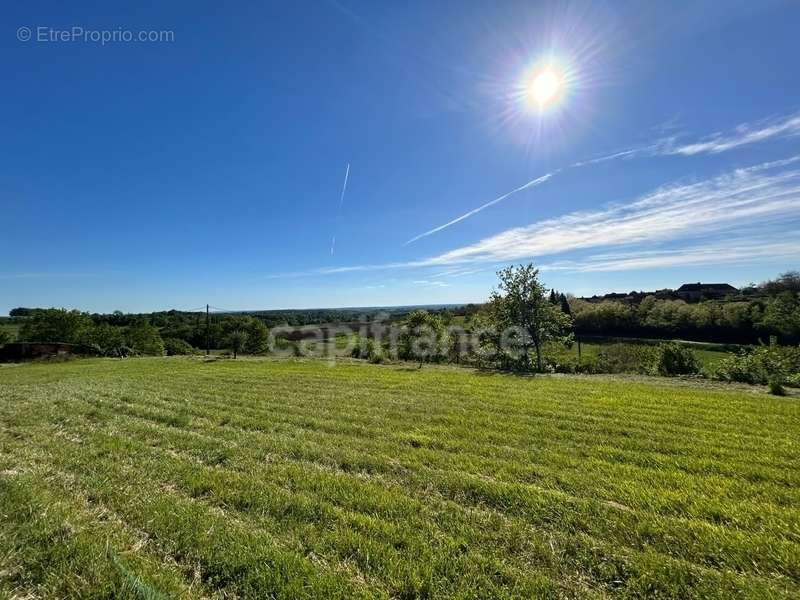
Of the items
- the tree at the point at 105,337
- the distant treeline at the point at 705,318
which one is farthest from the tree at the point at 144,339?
the distant treeline at the point at 705,318

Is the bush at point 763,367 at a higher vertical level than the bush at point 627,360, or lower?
higher

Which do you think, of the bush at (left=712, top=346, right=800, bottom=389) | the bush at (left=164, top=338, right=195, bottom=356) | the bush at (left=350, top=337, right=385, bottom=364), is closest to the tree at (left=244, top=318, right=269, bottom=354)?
the bush at (left=164, top=338, right=195, bottom=356)

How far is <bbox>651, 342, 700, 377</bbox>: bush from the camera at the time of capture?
621 inches

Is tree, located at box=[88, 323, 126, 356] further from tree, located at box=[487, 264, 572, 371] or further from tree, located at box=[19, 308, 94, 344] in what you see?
tree, located at box=[487, 264, 572, 371]

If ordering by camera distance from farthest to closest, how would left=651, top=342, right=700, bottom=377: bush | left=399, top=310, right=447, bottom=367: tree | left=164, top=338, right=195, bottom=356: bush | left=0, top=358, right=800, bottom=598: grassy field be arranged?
left=164, top=338, right=195, bottom=356: bush → left=399, top=310, right=447, bottom=367: tree → left=651, top=342, right=700, bottom=377: bush → left=0, top=358, right=800, bottom=598: grassy field

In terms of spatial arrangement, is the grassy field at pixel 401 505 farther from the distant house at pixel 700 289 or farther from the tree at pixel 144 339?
the distant house at pixel 700 289

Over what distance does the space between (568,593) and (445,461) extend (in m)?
2.25

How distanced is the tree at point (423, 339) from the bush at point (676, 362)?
10987 mm

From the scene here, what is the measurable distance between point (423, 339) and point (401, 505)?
1831 centimetres

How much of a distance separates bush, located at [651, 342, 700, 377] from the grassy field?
10613 mm

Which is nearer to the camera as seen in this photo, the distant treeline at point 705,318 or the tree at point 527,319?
the tree at point 527,319

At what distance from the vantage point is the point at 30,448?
15.8ft

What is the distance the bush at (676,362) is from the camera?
51.7ft

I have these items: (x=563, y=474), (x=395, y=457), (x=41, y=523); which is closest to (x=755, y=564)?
(x=563, y=474)
